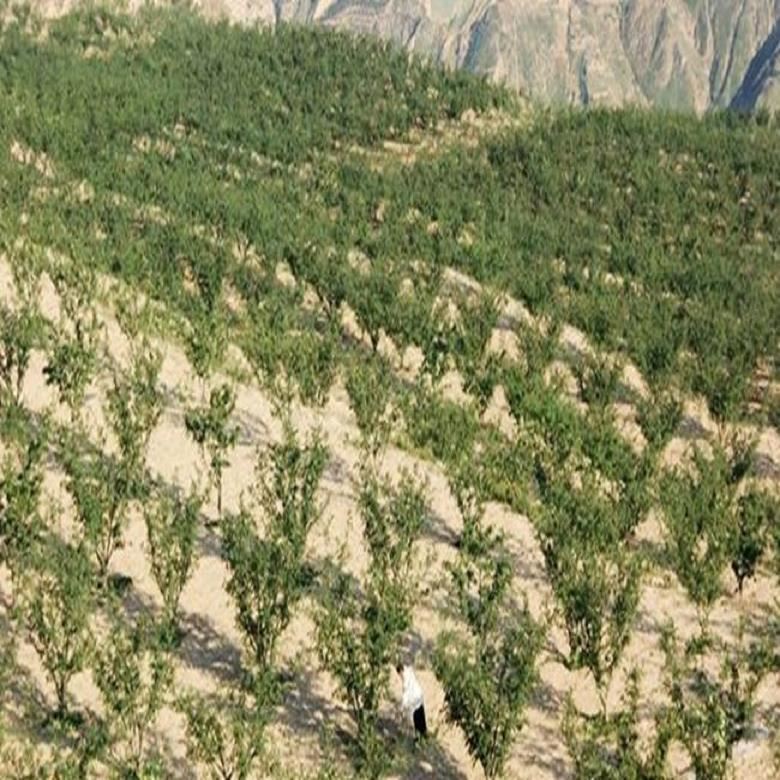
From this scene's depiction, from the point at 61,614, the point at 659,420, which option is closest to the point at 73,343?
the point at 61,614

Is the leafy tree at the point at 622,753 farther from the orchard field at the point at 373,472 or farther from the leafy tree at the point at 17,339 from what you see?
the leafy tree at the point at 17,339

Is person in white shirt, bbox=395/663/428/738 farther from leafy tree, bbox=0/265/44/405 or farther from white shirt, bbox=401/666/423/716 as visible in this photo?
leafy tree, bbox=0/265/44/405

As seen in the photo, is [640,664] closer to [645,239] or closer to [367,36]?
[645,239]

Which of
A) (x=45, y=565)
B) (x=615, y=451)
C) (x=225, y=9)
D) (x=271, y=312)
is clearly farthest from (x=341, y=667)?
(x=225, y=9)

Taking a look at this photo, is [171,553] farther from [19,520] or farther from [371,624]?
[371,624]

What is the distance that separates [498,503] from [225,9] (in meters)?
168

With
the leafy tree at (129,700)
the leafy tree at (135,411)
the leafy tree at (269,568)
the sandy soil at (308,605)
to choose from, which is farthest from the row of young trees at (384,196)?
the leafy tree at (129,700)

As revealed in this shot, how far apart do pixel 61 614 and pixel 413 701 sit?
7572 millimetres

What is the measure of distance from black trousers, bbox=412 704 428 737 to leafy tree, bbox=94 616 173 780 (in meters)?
5.22

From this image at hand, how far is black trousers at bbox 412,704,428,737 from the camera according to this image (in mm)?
20500

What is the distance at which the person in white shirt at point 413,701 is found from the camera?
20.3m

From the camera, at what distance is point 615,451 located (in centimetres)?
3281

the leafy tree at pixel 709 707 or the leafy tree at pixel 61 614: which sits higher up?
the leafy tree at pixel 709 707

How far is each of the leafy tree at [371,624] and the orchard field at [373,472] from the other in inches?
5.1
